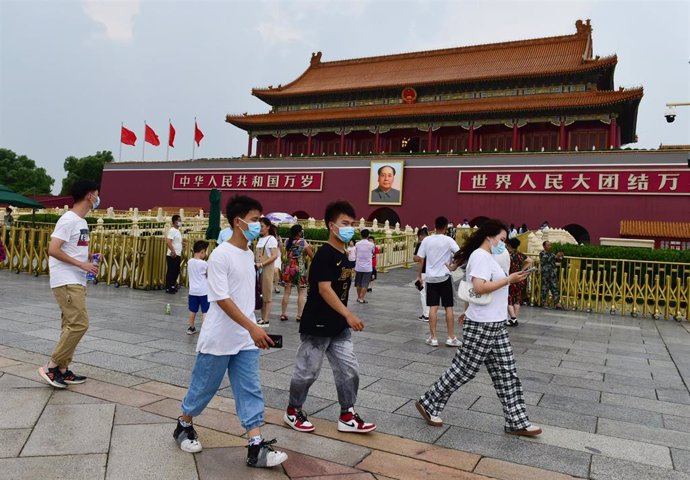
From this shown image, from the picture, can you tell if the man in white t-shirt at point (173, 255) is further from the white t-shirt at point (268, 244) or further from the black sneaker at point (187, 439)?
the black sneaker at point (187, 439)

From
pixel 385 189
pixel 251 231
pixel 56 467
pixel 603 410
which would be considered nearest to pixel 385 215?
pixel 385 189

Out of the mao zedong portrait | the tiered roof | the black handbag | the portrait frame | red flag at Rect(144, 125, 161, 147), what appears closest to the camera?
the black handbag

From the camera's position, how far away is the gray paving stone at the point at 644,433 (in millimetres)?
3797

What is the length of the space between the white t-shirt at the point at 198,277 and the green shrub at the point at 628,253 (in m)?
8.60

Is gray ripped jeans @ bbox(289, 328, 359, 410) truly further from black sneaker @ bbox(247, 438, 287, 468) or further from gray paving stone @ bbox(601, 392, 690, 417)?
gray paving stone @ bbox(601, 392, 690, 417)

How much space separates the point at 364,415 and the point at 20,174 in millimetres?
65795

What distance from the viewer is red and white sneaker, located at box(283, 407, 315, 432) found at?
3.68 metres

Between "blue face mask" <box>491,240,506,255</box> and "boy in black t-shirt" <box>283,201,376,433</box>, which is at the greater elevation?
"blue face mask" <box>491,240,506,255</box>

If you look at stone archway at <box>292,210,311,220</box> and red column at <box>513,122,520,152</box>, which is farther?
stone archway at <box>292,210,311,220</box>

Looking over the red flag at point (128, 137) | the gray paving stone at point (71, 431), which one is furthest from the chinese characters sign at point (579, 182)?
the gray paving stone at point (71, 431)

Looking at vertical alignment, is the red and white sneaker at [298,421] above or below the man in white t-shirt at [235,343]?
below

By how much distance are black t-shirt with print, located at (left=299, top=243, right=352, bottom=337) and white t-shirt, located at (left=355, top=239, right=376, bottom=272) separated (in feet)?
22.5

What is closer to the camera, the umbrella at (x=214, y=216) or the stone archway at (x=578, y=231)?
the umbrella at (x=214, y=216)

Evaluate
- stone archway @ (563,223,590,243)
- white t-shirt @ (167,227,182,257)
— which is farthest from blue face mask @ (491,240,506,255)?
stone archway @ (563,223,590,243)
